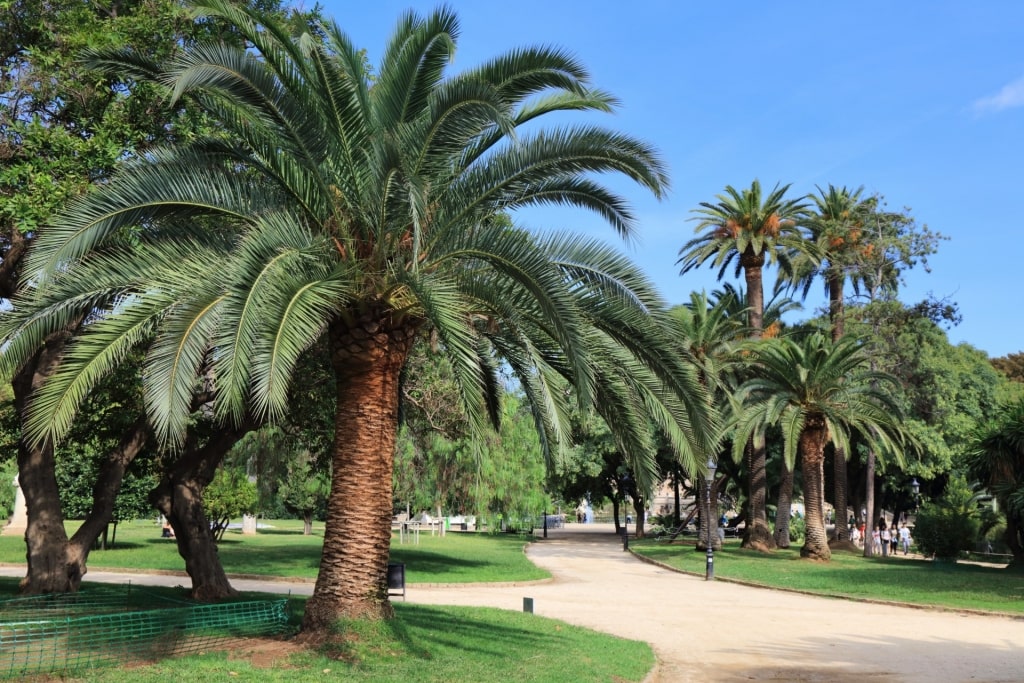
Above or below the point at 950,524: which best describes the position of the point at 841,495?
above

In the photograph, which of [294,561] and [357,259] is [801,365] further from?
[357,259]

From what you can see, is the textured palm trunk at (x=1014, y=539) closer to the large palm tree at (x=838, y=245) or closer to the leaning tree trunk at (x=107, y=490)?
the large palm tree at (x=838, y=245)

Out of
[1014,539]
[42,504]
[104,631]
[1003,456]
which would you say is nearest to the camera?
[104,631]

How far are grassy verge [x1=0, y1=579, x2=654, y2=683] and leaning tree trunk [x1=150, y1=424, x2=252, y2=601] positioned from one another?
12.4ft

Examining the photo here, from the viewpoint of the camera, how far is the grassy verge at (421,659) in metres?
8.59

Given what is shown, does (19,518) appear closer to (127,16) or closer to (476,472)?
(476,472)

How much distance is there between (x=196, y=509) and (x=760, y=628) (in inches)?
416

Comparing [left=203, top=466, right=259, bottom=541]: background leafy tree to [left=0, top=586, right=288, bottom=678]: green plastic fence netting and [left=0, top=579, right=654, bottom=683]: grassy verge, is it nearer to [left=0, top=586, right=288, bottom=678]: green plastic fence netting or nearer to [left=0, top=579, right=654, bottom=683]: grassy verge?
[left=0, top=586, right=288, bottom=678]: green plastic fence netting

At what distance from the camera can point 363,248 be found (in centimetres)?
1044

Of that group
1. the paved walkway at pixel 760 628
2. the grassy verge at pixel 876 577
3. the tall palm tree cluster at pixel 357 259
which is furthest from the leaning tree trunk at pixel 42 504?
the grassy verge at pixel 876 577

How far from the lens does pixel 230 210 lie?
32.8ft

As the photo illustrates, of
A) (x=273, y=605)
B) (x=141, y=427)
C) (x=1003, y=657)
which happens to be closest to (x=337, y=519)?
(x=273, y=605)

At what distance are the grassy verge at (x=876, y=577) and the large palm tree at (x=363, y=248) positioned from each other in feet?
42.2

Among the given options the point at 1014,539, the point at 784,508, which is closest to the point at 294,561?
the point at 784,508
